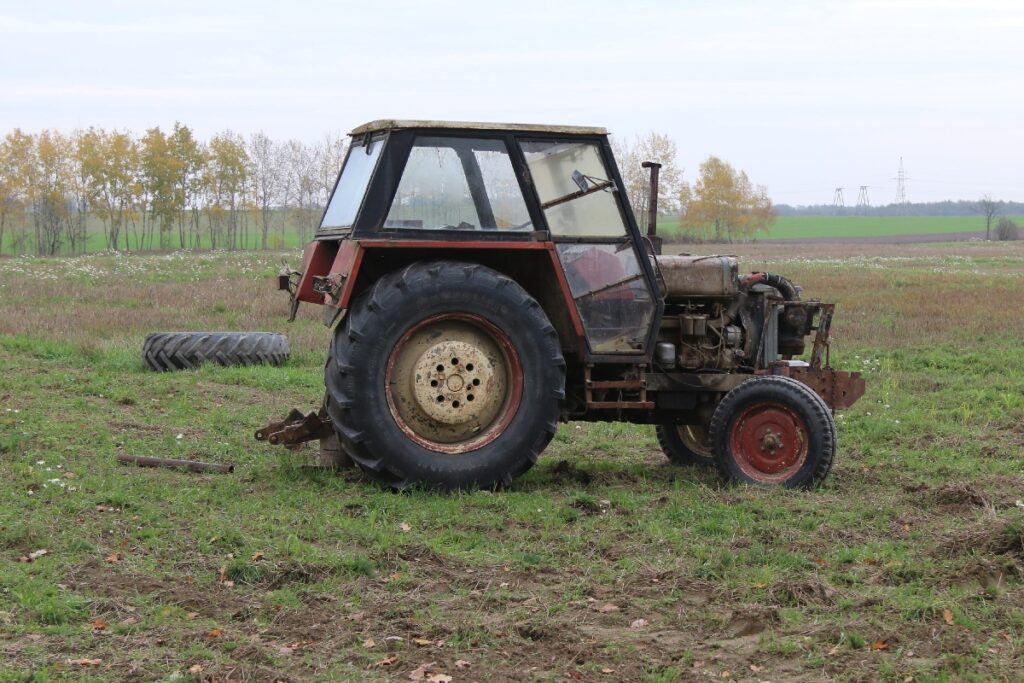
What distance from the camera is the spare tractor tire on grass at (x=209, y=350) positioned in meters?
13.2

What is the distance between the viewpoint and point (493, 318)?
7441 millimetres

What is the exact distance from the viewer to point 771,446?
306 inches

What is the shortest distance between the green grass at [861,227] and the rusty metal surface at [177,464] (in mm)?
87980

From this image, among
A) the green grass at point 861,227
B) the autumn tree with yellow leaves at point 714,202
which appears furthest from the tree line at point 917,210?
the autumn tree with yellow leaves at point 714,202

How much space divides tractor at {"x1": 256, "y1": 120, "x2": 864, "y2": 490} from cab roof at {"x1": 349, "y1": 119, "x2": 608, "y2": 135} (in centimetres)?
1

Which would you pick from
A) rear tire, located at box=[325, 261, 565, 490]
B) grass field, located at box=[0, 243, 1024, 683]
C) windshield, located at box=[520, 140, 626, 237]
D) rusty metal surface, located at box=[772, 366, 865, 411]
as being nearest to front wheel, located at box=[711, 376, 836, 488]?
grass field, located at box=[0, 243, 1024, 683]

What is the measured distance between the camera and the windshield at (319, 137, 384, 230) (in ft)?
25.2

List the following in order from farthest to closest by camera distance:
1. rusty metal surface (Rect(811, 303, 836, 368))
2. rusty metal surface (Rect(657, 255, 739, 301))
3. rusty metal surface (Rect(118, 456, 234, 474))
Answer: rusty metal surface (Rect(811, 303, 836, 368)) → rusty metal surface (Rect(657, 255, 739, 301)) → rusty metal surface (Rect(118, 456, 234, 474))

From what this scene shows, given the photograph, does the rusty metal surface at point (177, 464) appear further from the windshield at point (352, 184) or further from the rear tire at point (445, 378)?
the windshield at point (352, 184)

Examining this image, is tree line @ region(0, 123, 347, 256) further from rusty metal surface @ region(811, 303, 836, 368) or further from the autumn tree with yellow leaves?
rusty metal surface @ region(811, 303, 836, 368)

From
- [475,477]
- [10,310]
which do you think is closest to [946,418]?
[475,477]

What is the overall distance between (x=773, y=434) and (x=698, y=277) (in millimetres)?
1335

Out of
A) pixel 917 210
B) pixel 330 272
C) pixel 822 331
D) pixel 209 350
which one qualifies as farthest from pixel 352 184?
pixel 917 210

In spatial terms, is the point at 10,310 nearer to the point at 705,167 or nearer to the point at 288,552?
the point at 288,552
